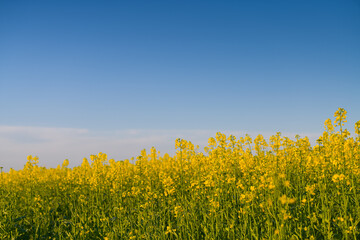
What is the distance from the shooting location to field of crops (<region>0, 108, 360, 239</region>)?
12.1ft

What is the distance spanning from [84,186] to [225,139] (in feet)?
15.0

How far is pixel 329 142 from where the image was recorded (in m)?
6.86

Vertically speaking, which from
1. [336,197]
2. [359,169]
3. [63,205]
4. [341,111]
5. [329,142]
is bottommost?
[63,205]

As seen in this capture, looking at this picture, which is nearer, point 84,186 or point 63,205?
point 63,205

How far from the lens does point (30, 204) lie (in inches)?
286

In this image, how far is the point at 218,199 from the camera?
4566 millimetres

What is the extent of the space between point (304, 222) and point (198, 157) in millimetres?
3375

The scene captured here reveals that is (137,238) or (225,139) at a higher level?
(225,139)

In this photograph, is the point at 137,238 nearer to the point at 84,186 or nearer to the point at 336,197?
the point at 336,197

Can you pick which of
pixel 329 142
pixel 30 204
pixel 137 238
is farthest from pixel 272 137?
pixel 30 204

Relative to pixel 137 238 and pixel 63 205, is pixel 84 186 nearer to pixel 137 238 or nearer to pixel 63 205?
pixel 63 205

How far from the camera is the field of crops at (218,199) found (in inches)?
145

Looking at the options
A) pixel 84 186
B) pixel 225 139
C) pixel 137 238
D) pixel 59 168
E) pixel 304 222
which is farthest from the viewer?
pixel 59 168

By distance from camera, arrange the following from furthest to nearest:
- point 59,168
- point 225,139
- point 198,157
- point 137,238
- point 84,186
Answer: point 59,168 → point 84,186 → point 198,157 → point 225,139 → point 137,238
